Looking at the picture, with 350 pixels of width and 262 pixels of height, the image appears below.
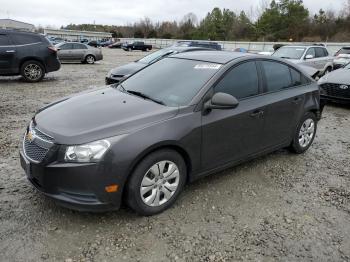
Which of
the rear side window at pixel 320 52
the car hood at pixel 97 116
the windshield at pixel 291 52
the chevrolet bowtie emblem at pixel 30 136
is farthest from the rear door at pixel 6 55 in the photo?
the rear side window at pixel 320 52

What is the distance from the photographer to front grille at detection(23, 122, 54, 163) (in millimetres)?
3258

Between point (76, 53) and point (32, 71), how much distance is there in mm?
9657

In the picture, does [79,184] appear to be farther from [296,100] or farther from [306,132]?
[306,132]

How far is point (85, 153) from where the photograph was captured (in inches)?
123

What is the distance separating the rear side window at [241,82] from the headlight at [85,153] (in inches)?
61.1

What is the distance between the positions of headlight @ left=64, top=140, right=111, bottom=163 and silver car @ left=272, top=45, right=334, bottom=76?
10.9m

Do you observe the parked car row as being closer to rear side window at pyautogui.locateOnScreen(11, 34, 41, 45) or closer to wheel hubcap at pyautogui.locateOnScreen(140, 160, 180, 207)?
rear side window at pyautogui.locateOnScreen(11, 34, 41, 45)

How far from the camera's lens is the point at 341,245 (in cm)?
330

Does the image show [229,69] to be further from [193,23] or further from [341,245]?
[193,23]

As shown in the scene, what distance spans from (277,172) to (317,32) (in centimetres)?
6448

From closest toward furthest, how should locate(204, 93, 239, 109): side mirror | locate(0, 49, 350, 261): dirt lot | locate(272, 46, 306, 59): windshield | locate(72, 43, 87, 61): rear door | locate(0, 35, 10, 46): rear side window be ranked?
locate(0, 49, 350, 261): dirt lot → locate(204, 93, 239, 109): side mirror → locate(0, 35, 10, 46): rear side window → locate(272, 46, 306, 59): windshield → locate(72, 43, 87, 61): rear door

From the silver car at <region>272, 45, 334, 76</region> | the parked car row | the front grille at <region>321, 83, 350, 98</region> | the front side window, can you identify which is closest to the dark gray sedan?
the front grille at <region>321, 83, 350, 98</region>

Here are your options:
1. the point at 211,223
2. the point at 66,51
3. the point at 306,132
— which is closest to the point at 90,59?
the point at 66,51

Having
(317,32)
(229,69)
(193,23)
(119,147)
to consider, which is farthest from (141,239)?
(193,23)
